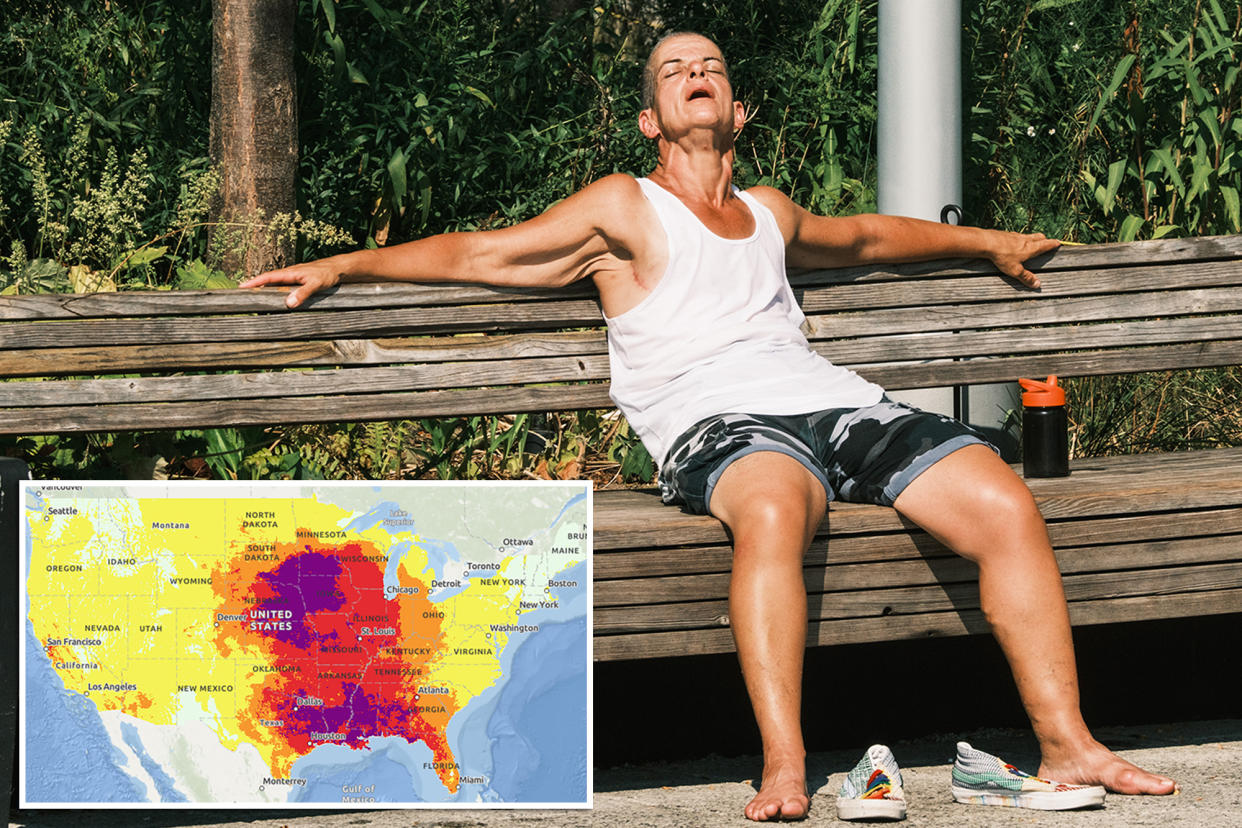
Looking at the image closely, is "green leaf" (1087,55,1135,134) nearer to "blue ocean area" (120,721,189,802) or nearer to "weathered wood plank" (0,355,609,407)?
"weathered wood plank" (0,355,609,407)

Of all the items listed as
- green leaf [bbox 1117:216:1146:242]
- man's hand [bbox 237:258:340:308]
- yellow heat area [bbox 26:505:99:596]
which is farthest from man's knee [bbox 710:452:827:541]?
green leaf [bbox 1117:216:1146:242]

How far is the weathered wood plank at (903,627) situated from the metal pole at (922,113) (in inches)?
39.4

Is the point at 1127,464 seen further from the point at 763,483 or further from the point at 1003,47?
the point at 1003,47

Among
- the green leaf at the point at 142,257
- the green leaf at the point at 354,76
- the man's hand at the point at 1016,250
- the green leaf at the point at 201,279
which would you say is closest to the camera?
the man's hand at the point at 1016,250

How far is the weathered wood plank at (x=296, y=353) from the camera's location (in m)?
2.97

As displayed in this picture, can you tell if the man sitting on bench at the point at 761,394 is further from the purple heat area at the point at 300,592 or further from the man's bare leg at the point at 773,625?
the purple heat area at the point at 300,592

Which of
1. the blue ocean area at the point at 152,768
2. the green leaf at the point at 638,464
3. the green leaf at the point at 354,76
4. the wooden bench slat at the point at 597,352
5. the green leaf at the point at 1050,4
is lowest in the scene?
the blue ocean area at the point at 152,768

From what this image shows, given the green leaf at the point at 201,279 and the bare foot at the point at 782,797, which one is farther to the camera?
the green leaf at the point at 201,279

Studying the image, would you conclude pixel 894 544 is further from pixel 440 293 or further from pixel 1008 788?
pixel 440 293

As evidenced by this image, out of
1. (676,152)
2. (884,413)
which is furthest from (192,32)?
(884,413)

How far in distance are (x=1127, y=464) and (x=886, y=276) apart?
27.8 inches

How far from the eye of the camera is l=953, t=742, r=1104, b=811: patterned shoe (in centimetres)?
249

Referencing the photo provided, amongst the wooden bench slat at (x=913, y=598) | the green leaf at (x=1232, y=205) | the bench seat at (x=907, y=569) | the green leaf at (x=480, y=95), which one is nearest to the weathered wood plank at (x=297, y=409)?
the bench seat at (x=907, y=569)

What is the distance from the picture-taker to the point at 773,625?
245 centimetres
